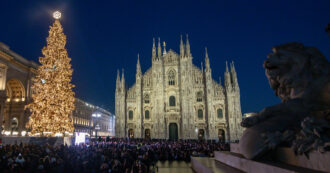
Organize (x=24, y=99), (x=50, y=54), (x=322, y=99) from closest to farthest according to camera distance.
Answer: (x=322, y=99) < (x=50, y=54) < (x=24, y=99)

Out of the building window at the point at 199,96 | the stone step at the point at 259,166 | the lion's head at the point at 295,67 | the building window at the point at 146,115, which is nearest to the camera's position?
the stone step at the point at 259,166

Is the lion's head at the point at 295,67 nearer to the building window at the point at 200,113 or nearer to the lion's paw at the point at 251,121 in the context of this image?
the lion's paw at the point at 251,121

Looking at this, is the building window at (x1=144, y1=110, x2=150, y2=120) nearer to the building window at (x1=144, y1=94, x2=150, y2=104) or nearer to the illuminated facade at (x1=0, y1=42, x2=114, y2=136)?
the building window at (x1=144, y1=94, x2=150, y2=104)

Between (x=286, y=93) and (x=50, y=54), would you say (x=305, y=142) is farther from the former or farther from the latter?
(x=50, y=54)

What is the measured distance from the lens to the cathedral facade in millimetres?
34219

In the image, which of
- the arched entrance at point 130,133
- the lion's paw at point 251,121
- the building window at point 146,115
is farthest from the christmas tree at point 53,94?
the arched entrance at point 130,133

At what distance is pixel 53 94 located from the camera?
1795 centimetres

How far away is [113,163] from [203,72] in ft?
101

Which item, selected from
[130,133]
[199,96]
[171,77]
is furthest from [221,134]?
[130,133]

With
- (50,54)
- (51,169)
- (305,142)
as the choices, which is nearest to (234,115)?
(50,54)

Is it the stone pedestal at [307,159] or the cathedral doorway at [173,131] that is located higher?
the stone pedestal at [307,159]

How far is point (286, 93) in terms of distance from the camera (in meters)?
4.48

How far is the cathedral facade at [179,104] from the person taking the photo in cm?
3422

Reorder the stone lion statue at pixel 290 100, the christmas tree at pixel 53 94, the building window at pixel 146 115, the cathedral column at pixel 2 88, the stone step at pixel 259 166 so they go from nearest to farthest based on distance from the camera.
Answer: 1. the stone step at pixel 259 166
2. the stone lion statue at pixel 290 100
3. the christmas tree at pixel 53 94
4. the cathedral column at pixel 2 88
5. the building window at pixel 146 115
